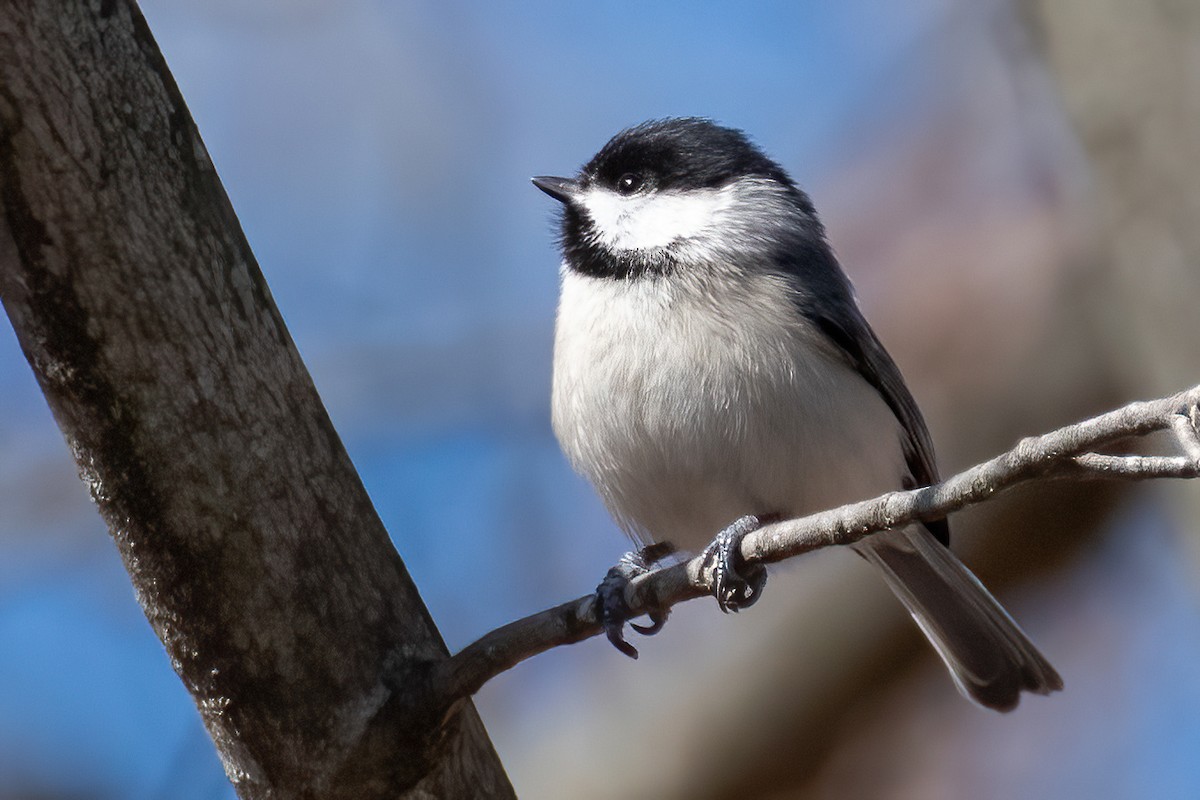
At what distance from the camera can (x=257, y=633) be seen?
82.3 inches

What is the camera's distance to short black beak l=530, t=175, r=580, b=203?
3.42 m

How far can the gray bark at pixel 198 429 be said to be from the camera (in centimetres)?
194

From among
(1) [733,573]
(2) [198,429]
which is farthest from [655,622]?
(2) [198,429]

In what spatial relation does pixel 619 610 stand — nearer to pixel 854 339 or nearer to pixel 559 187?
pixel 854 339

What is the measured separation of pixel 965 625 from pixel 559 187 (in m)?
1.61

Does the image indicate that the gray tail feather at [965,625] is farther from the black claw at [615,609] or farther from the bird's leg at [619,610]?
the black claw at [615,609]

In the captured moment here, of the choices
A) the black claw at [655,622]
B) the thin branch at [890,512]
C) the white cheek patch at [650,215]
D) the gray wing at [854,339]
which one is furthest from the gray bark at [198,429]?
the gray wing at [854,339]

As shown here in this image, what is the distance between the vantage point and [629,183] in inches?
132

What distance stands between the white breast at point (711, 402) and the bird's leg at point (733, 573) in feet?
0.91

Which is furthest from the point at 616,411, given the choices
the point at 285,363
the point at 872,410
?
the point at 285,363

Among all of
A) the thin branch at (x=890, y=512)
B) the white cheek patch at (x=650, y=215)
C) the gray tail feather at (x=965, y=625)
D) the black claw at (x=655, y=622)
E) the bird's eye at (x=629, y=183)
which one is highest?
the bird's eye at (x=629, y=183)

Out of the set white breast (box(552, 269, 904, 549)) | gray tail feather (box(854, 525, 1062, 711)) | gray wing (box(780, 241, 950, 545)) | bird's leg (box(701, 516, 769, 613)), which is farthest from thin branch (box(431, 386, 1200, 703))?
gray tail feather (box(854, 525, 1062, 711))

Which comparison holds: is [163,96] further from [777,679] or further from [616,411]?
[777,679]

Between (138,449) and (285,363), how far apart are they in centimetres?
28
